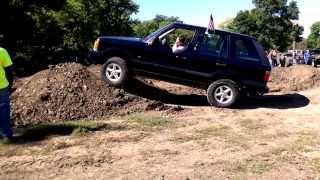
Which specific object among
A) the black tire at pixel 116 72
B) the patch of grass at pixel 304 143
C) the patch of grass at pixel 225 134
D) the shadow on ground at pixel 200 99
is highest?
the black tire at pixel 116 72

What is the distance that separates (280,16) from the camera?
80875 mm

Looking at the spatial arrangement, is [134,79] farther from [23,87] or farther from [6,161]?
[6,161]

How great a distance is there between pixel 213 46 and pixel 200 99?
1.65m

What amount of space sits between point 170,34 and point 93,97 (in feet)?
8.31

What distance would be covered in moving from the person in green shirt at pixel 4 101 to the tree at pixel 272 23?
234 ft

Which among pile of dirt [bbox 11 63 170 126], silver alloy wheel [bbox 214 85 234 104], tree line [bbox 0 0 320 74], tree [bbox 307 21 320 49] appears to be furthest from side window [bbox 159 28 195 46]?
tree [bbox 307 21 320 49]

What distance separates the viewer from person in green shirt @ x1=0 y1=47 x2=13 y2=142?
8.91 m

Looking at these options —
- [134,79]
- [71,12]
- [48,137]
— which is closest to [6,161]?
[48,137]

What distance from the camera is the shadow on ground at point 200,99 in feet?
42.7

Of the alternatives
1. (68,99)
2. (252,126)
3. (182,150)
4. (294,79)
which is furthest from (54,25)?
(182,150)

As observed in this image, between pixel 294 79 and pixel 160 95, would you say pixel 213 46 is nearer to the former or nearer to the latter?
pixel 160 95

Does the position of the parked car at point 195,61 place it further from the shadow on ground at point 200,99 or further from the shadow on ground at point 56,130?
the shadow on ground at point 56,130

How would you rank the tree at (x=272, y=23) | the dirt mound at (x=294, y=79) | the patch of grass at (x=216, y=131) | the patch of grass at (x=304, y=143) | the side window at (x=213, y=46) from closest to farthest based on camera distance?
1. the patch of grass at (x=304, y=143)
2. the patch of grass at (x=216, y=131)
3. the side window at (x=213, y=46)
4. the dirt mound at (x=294, y=79)
5. the tree at (x=272, y=23)

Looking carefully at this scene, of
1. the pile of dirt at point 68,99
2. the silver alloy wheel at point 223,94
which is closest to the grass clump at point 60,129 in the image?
the pile of dirt at point 68,99
